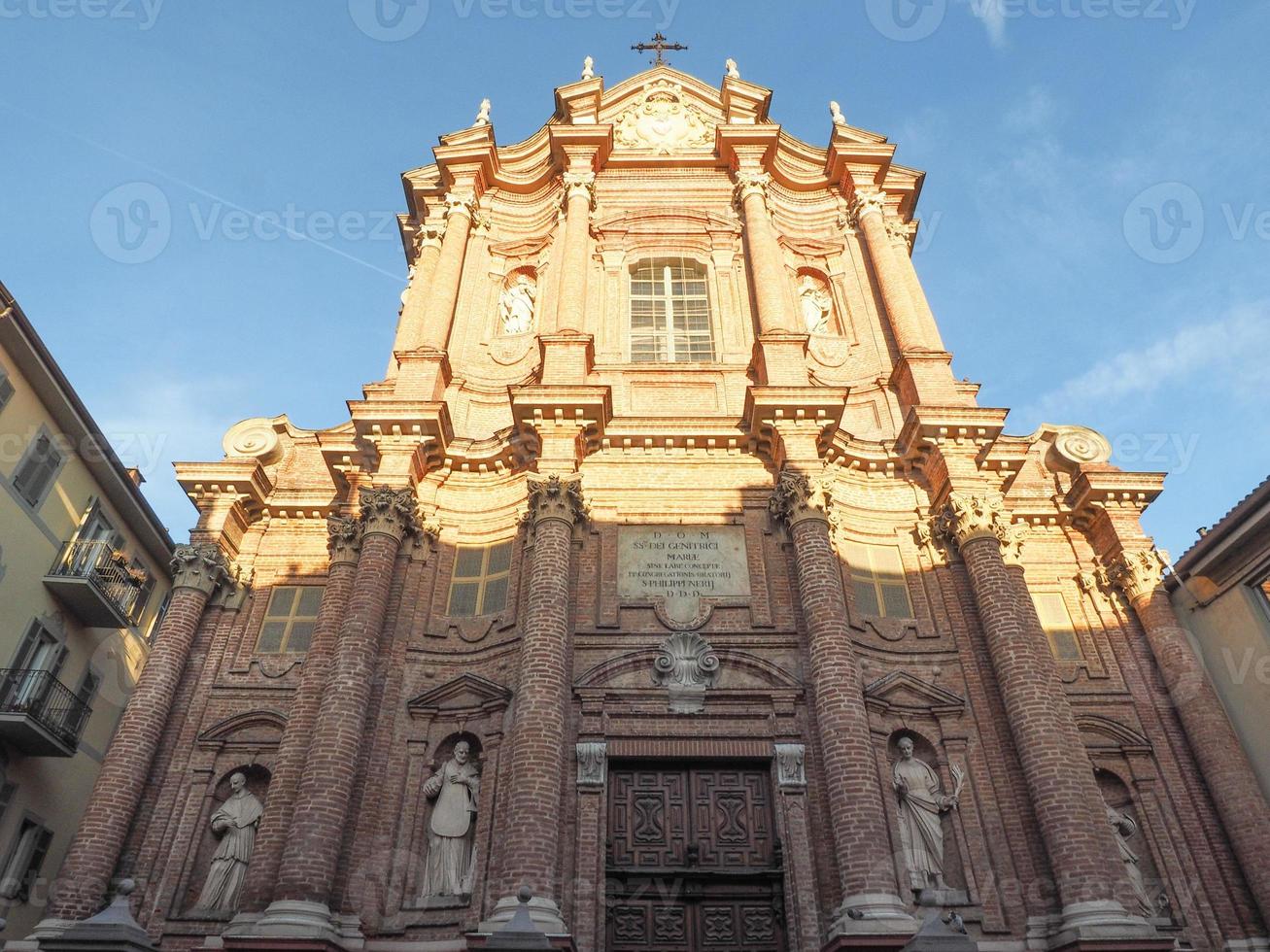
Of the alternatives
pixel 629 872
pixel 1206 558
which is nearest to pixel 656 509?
pixel 629 872

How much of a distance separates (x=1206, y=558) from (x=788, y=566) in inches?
313

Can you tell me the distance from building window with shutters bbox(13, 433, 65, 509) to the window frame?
12.6m

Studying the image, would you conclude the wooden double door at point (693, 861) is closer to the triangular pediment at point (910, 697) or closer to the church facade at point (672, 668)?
the church facade at point (672, 668)

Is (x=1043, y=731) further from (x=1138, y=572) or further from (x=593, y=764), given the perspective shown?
(x=593, y=764)

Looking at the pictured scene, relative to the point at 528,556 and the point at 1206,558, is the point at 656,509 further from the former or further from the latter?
the point at 1206,558

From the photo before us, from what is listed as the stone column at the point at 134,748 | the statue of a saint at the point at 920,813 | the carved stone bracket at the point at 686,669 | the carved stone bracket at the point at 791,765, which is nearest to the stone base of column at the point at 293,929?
the stone column at the point at 134,748

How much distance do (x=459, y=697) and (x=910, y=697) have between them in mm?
7827

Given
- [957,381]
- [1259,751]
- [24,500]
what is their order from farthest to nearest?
[957,381], [24,500], [1259,751]

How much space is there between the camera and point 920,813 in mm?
14922

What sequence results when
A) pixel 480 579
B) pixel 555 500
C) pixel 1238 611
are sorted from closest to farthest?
pixel 1238 611 → pixel 555 500 → pixel 480 579

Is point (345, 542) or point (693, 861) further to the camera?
point (345, 542)

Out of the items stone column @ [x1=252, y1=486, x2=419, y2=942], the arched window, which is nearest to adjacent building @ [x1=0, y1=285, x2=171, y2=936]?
stone column @ [x1=252, y1=486, x2=419, y2=942]

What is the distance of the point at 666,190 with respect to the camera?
994 inches

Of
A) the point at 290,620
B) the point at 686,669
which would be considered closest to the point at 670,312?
the point at 686,669
